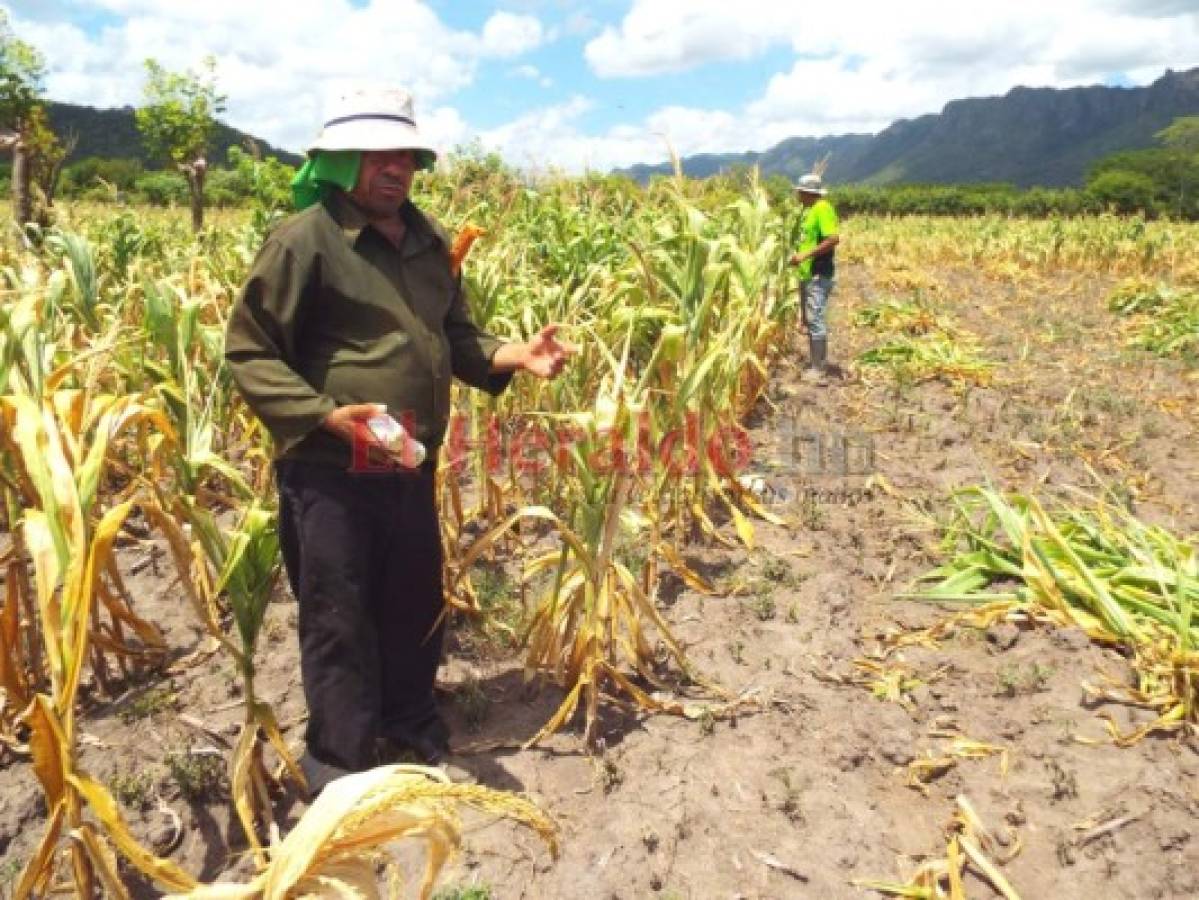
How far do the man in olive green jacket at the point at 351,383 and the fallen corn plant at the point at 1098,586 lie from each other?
1.73 metres

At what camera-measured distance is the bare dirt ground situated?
6.08ft

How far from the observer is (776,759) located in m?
2.18

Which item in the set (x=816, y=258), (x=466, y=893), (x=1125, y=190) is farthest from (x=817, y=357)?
(x=1125, y=190)

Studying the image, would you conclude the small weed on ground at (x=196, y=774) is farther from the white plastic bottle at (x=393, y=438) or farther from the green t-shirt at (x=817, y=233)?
the green t-shirt at (x=817, y=233)

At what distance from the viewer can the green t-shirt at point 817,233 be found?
5.63m

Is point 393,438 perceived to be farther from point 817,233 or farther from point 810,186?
point 810,186

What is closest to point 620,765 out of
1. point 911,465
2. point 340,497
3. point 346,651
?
point 346,651

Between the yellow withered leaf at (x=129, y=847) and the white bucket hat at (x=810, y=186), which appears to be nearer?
the yellow withered leaf at (x=129, y=847)

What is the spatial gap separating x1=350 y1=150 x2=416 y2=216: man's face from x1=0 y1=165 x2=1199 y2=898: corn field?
606 millimetres

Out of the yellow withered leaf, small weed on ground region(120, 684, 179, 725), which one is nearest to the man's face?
the yellow withered leaf

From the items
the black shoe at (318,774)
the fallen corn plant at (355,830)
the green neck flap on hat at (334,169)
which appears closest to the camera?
the fallen corn plant at (355,830)

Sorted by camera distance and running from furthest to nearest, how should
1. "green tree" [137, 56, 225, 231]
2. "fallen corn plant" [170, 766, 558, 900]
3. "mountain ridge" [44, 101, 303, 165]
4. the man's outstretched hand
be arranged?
1. "mountain ridge" [44, 101, 303, 165]
2. "green tree" [137, 56, 225, 231]
3. the man's outstretched hand
4. "fallen corn plant" [170, 766, 558, 900]

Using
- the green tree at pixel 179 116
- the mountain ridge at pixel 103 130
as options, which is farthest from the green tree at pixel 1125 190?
the mountain ridge at pixel 103 130

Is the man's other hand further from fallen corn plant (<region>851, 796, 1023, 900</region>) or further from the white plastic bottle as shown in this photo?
fallen corn plant (<region>851, 796, 1023, 900</region>)
